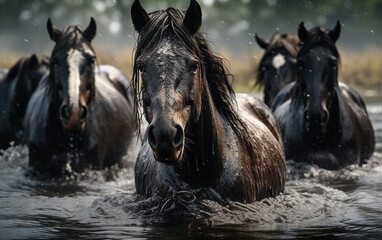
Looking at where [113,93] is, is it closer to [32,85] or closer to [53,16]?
[32,85]

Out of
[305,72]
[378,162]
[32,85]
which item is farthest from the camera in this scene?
[32,85]

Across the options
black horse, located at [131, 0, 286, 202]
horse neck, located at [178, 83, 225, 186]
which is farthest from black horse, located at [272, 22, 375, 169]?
horse neck, located at [178, 83, 225, 186]

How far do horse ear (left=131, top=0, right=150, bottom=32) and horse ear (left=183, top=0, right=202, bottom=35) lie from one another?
11.4 inches

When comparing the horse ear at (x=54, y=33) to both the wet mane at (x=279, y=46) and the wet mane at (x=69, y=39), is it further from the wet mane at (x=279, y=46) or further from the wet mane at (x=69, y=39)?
the wet mane at (x=279, y=46)

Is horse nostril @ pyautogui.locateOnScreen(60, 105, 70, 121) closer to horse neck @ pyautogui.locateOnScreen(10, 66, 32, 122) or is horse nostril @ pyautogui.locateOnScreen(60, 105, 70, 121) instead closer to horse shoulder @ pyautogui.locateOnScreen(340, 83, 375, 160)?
horse neck @ pyautogui.locateOnScreen(10, 66, 32, 122)

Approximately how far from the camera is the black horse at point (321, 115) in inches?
310

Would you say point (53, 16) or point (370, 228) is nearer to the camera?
point (370, 228)

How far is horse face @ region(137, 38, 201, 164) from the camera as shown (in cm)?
375

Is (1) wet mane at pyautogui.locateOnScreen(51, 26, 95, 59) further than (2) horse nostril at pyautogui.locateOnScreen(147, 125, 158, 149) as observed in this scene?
Yes

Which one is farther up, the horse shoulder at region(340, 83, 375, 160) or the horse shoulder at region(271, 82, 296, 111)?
the horse shoulder at region(271, 82, 296, 111)

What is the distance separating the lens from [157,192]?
4672mm

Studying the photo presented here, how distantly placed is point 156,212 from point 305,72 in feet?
12.6

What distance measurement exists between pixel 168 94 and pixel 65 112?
3.57m

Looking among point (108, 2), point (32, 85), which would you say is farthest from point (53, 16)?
point (32, 85)
